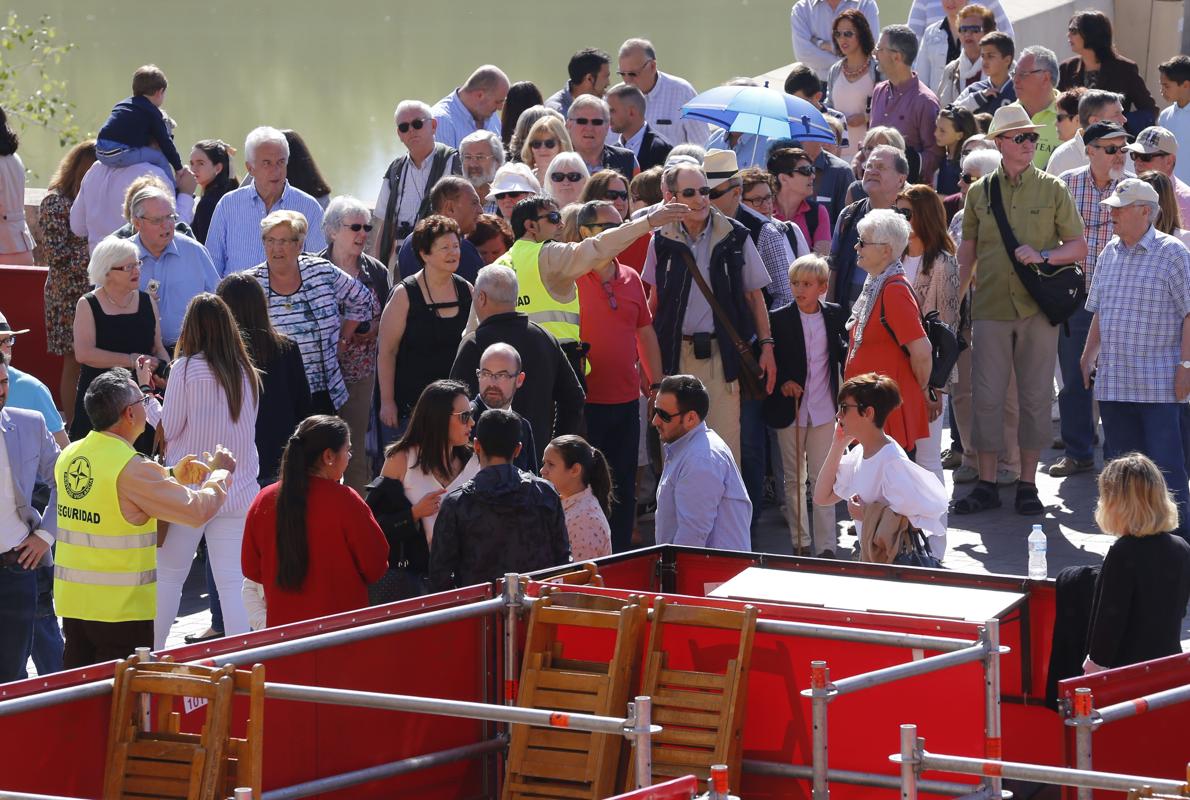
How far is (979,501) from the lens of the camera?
420 inches

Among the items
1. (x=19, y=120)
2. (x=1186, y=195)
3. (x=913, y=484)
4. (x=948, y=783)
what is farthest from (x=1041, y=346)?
(x=19, y=120)

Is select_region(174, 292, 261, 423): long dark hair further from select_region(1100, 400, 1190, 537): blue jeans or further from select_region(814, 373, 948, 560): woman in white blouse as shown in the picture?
select_region(1100, 400, 1190, 537): blue jeans

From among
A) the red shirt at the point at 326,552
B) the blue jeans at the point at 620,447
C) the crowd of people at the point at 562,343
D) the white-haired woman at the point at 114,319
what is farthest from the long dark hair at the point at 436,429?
the white-haired woman at the point at 114,319

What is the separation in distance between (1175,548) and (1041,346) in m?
4.60

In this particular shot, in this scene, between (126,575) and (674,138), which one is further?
(674,138)

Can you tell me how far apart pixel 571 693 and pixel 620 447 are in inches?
138

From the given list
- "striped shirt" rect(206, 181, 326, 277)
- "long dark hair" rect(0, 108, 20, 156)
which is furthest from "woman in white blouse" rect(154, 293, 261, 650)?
"long dark hair" rect(0, 108, 20, 156)

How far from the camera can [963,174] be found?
1183cm

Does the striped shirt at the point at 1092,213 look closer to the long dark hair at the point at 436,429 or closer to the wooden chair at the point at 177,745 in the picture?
the long dark hair at the point at 436,429

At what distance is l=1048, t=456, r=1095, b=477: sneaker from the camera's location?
37.1 ft

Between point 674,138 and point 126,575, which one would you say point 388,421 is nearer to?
point 126,575

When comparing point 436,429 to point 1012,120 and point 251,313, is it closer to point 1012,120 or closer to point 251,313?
point 251,313

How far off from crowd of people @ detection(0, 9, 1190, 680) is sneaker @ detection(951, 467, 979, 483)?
1.1 inches

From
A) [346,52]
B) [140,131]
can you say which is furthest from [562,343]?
[346,52]
